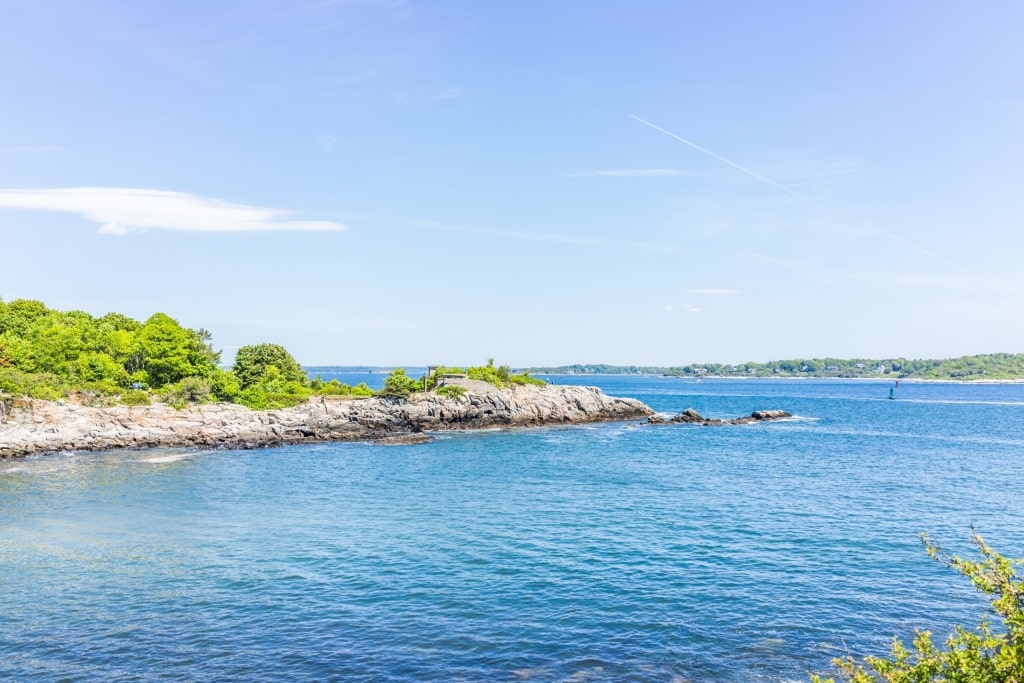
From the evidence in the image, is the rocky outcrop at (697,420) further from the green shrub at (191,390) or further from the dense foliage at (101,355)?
the dense foliage at (101,355)

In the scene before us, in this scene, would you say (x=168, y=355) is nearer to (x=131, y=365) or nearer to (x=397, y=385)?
(x=131, y=365)

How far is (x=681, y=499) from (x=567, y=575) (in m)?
19.5

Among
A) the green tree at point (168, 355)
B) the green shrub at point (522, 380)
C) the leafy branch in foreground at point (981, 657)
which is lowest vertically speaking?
the leafy branch in foreground at point (981, 657)

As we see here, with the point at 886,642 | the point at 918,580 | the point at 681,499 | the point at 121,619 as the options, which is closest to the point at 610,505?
the point at 681,499

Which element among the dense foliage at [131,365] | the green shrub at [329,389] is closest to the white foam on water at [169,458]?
the dense foliage at [131,365]

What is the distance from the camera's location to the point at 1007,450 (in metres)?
74.7

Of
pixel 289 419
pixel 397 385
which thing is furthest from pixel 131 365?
pixel 397 385

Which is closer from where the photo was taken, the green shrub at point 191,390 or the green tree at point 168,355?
the green shrub at point 191,390

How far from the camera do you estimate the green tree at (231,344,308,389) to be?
354 feet

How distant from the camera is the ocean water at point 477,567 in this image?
21.2m

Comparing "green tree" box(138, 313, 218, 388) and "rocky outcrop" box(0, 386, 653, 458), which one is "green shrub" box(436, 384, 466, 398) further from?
"green tree" box(138, 313, 218, 388)

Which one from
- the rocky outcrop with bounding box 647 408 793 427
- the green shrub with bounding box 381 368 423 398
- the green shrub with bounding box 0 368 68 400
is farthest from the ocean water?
the rocky outcrop with bounding box 647 408 793 427

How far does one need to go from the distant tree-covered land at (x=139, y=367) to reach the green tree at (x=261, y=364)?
0.16 metres

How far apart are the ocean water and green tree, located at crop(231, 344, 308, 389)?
4603 centimetres
